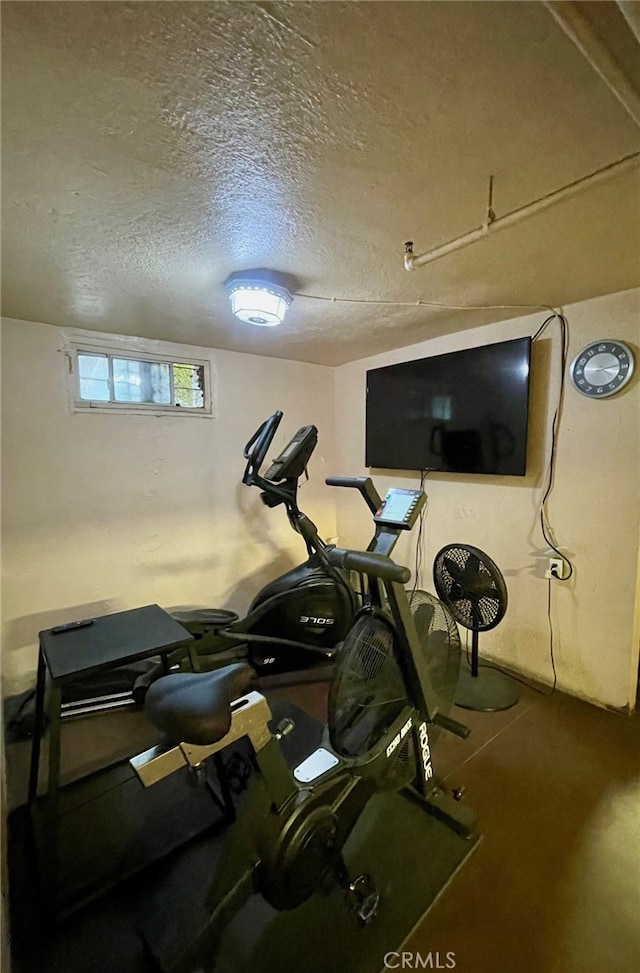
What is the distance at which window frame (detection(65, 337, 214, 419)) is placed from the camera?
2477 millimetres

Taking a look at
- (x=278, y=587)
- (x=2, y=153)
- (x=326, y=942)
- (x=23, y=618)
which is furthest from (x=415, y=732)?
(x=23, y=618)

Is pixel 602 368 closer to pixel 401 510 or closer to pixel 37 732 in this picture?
pixel 401 510

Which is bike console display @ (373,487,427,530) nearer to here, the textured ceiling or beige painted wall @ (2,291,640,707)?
the textured ceiling

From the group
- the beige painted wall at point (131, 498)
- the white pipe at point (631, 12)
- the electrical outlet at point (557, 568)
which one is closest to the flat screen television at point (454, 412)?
the electrical outlet at point (557, 568)

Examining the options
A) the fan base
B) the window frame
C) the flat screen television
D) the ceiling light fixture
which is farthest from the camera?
the window frame

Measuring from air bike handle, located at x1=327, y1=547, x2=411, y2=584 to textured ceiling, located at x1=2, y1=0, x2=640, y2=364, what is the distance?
3.62 feet

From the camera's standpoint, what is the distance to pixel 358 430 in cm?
351

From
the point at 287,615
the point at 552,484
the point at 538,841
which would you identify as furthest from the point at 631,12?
the point at 287,615

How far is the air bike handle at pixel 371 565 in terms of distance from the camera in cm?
122

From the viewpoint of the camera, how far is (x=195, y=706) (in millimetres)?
959

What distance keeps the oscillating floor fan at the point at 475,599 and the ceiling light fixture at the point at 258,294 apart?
5.05 feet

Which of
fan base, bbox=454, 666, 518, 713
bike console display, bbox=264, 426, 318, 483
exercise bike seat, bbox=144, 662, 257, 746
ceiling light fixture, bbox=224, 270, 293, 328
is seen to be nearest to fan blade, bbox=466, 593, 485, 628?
fan base, bbox=454, 666, 518, 713

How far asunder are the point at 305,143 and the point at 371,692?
5.29 feet

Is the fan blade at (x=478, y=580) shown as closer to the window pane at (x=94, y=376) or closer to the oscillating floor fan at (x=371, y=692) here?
the oscillating floor fan at (x=371, y=692)
